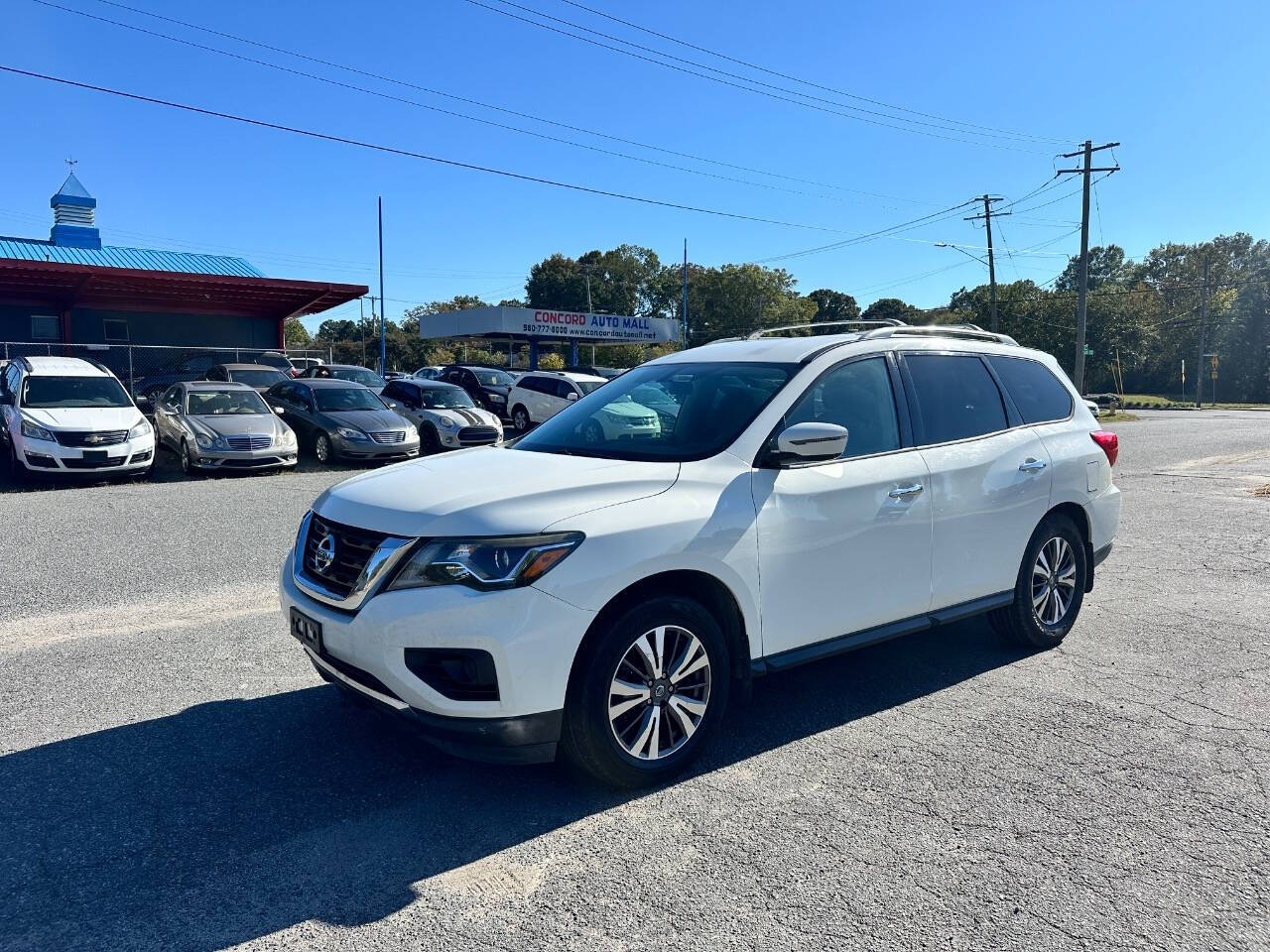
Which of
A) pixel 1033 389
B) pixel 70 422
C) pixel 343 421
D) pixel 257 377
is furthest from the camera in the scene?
pixel 257 377

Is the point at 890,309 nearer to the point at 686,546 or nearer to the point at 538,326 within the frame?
the point at 538,326

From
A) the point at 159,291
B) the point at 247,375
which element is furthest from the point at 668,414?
the point at 159,291

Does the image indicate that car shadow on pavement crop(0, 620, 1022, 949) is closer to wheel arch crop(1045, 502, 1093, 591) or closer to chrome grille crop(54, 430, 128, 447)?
wheel arch crop(1045, 502, 1093, 591)

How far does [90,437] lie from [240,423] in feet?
7.69

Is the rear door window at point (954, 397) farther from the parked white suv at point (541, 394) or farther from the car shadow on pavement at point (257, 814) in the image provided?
the parked white suv at point (541, 394)

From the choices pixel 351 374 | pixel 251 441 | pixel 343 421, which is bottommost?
pixel 251 441

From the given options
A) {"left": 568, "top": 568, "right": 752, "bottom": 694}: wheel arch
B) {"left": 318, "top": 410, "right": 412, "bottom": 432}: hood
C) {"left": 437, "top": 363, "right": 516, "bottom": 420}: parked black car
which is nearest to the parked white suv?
{"left": 437, "top": 363, "right": 516, "bottom": 420}: parked black car

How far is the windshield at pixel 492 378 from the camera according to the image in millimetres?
25234

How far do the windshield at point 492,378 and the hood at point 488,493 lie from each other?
2139 cm

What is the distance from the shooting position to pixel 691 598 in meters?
3.64

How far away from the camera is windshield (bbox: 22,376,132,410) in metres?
13.4

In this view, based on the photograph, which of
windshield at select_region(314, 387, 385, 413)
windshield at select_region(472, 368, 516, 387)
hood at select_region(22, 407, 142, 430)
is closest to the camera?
hood at select_region(22, 407, 142, 430)

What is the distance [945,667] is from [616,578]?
2711 millimetres

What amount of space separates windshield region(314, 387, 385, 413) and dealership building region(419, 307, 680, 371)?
2177 cm
